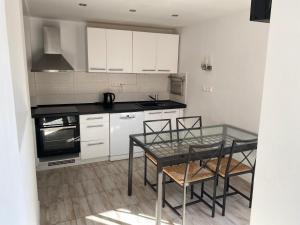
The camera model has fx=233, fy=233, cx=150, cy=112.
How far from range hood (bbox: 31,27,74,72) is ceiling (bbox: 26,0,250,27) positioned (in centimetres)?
26

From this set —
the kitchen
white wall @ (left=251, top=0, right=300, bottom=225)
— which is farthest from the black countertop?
white wall @ (left=251, top=0, right=300, bottom=225)

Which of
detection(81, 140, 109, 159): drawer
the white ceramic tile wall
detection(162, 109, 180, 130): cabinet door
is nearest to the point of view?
detection(81, 140, 109, 159): drawer

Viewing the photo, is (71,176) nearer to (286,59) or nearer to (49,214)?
(49,214)

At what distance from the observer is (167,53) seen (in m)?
4.32

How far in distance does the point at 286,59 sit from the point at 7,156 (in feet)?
2.85

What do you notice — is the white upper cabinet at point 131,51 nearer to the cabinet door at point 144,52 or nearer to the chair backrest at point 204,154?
the cabinet door at point 144,52

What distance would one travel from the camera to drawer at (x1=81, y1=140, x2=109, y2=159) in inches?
147

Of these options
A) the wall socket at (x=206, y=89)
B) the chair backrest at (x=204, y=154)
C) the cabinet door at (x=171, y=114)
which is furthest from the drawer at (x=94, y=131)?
the chair backrest at (x=204, y=154)

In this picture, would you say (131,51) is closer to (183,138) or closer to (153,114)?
(153,114)

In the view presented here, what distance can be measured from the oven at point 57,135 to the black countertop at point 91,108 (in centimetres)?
9

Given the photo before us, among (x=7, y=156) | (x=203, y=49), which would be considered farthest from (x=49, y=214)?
(x=203, y=49)

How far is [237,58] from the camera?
10.3ft

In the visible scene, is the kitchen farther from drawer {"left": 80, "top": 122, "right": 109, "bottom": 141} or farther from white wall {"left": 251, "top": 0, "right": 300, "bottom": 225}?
white wall {"left": 251, "top": 0, "right": 300, "bottom": 225}

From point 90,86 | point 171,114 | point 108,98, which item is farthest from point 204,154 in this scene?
point 90,86
